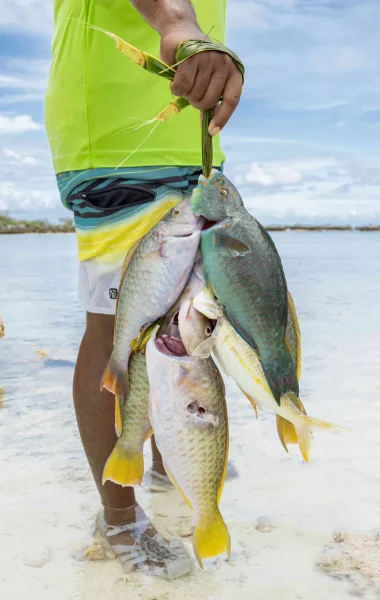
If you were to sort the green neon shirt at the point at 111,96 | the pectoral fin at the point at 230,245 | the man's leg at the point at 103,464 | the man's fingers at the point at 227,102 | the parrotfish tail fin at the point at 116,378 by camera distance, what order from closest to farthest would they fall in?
the pectoral fin at the point at 230,245, the man's fingers at the point at 227,102, the parrotfish tail fin at the point at 116,378, the green neon shirt at the point at 111,96, the man's leg at the point at 103,464

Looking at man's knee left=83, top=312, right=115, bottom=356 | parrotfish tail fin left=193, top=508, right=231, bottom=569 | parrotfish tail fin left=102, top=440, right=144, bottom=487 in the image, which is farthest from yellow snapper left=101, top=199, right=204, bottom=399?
man's knee left=83, top=312, right=115, bottom=356

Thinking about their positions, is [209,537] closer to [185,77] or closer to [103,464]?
[103,464]

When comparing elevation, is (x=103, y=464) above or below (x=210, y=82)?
below

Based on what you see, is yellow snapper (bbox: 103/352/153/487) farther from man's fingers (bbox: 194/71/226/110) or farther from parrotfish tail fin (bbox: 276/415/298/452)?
man's fingers (bbox: 194/71/226/110)

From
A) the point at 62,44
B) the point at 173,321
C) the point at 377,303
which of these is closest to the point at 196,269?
the point at 173,321

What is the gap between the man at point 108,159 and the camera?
6.71 ft

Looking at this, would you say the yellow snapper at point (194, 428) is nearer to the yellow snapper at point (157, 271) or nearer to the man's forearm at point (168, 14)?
the yellow snapper at point (157, 271)

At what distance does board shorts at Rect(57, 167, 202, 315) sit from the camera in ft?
6.82

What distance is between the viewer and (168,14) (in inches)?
59.8

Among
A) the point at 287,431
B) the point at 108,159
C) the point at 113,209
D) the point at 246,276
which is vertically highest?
the point at 108,159

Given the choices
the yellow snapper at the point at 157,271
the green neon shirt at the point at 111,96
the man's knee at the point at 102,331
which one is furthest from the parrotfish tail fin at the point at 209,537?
the green neon shirt at the point at 111,96

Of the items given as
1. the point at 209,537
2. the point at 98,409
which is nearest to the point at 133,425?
the point at 209,537

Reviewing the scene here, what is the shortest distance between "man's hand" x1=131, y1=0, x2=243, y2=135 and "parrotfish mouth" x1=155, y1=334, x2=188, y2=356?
43cm

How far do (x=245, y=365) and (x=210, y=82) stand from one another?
1.89 ft
